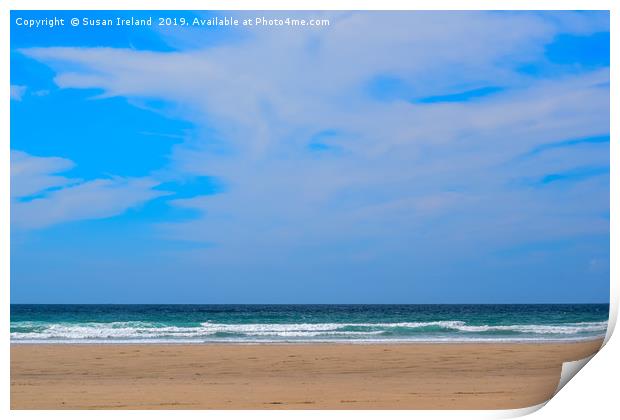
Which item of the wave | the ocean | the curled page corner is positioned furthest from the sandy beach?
the wave

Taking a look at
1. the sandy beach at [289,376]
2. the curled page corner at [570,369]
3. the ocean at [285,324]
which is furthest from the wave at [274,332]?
the curled page corner at [570,369]

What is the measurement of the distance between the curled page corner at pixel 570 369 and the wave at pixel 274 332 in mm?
3199

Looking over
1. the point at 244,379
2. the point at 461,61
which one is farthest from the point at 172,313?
the point at 461,61

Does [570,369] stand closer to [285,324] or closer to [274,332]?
[274,332]

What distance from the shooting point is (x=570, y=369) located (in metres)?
3.05

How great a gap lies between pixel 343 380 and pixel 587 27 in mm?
2279

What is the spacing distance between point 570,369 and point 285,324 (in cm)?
596

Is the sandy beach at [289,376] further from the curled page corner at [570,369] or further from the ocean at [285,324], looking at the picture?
the ocean at [285,324]

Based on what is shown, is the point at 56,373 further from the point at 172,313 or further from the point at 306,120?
the point at 172,313

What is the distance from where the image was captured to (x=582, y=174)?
11.2 ft

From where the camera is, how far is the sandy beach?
338cm

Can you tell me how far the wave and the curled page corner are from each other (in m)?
3.20
